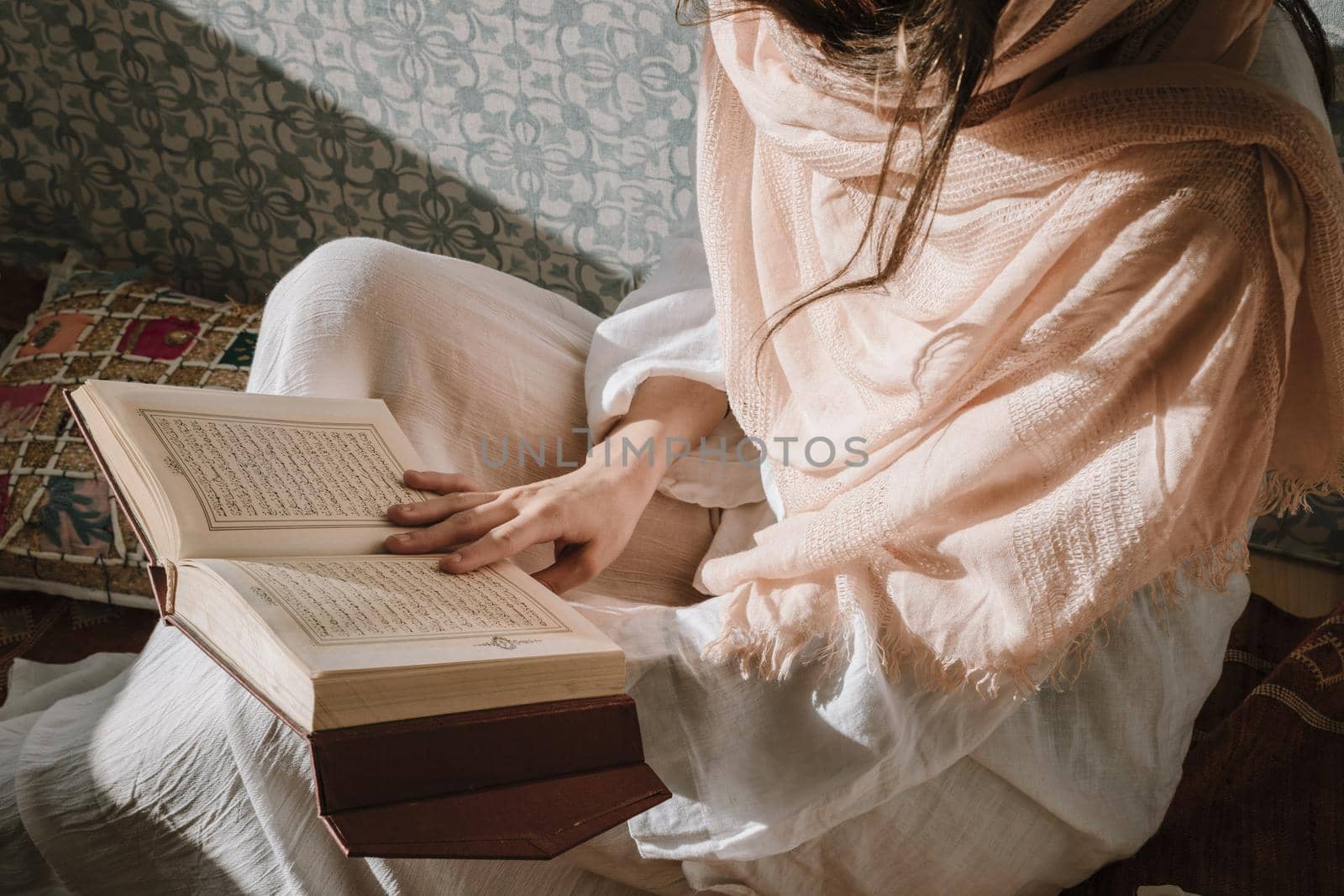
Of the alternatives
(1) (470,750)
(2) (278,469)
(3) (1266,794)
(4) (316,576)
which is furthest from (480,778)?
(3) (1266,794)

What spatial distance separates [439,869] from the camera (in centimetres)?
66

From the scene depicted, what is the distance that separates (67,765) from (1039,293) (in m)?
0.73

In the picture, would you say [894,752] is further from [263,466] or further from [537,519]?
[263,466]

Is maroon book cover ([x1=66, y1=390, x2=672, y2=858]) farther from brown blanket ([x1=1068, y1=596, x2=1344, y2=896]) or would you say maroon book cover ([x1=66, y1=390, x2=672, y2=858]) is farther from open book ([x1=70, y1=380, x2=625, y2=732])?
brown blanket ([x1=1068, y1=596, x2=1344, y2=896])

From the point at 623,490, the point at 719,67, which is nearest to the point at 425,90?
the point at 719,67

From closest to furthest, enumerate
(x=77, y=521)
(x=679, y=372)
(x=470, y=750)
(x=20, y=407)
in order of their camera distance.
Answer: (x=470, y=750) < (x=679, y=372) < (x=77, y=521) < (x=20, y=407)

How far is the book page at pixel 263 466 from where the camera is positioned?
550 mm

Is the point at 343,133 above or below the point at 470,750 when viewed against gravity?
above

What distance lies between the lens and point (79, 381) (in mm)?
1347

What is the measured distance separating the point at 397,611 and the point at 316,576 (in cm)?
5

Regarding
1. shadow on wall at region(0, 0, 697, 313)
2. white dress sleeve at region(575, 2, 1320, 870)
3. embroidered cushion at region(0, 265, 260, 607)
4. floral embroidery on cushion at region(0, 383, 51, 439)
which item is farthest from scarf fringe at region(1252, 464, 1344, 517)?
floral embroidery on cushion at region(0, 383, 51, 439)

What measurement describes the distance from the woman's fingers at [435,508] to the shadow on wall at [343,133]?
0.73 metres

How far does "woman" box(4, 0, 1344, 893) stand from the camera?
1.83 feet

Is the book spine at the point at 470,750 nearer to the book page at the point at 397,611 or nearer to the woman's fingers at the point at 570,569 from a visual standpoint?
the book page at the point at 397,611
